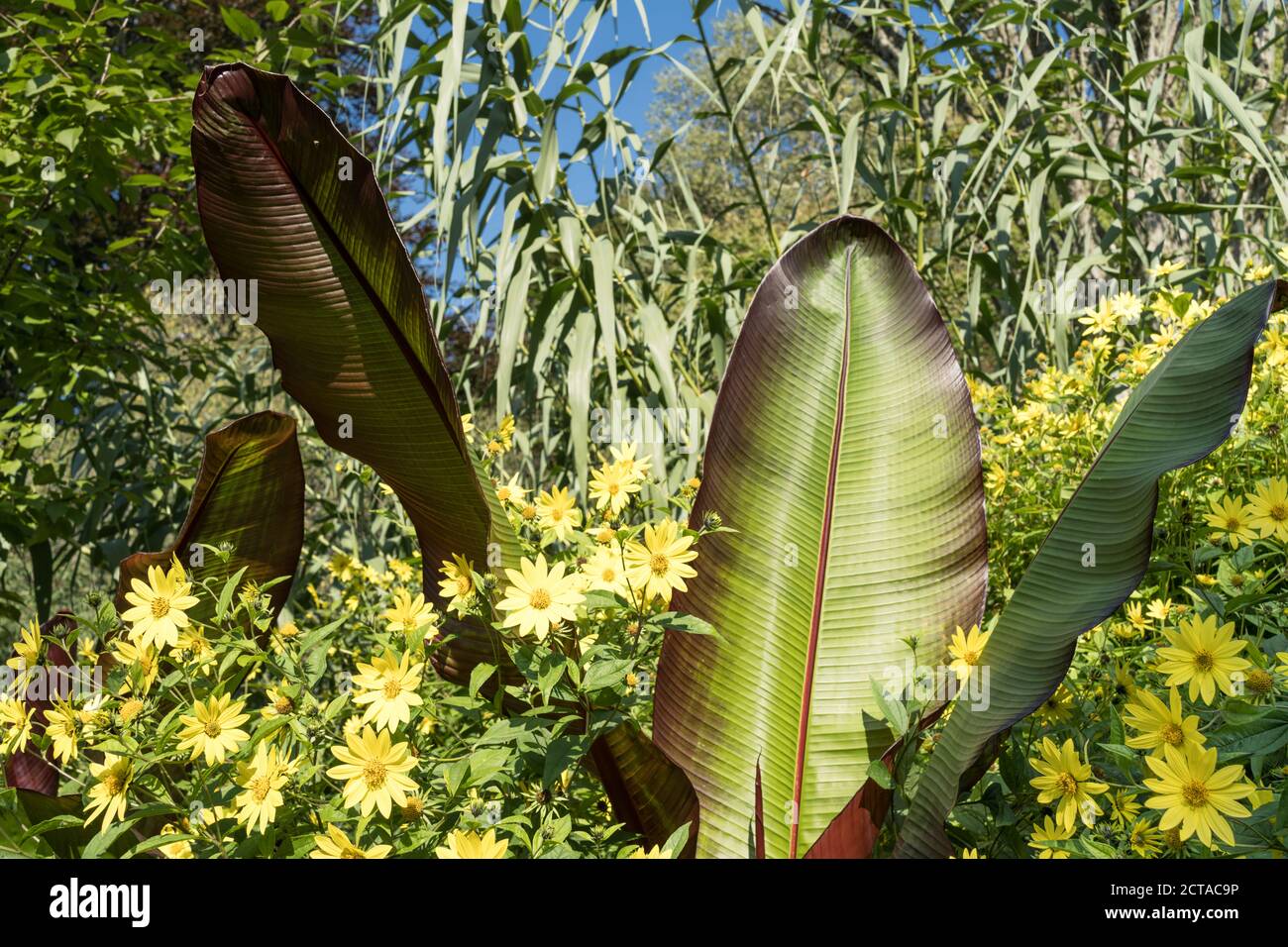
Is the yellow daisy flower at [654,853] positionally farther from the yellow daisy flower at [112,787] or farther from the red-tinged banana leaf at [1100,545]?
the yellow daisy flower at [112,787]

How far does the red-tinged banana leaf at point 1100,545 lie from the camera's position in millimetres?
746

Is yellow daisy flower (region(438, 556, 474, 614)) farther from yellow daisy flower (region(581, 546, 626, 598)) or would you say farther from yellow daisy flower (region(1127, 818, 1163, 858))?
yellow daisy flower (region(1127, 818, 1163, 858))

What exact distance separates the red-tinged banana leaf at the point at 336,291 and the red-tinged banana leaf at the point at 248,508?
0.50 feet

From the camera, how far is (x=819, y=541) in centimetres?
104

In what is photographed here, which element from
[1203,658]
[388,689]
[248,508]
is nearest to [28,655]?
[248,508]

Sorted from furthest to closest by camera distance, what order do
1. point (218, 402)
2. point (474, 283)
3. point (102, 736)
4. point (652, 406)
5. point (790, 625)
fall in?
point (218, 402) → point (474, 283) → point (652, 406) → point (790, 625) → point (102, 736)

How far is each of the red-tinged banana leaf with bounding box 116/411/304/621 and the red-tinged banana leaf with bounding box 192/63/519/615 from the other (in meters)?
0.15

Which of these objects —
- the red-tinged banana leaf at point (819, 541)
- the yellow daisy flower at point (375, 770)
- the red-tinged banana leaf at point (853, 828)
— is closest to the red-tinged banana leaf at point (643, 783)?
the red-tinged banana leaf at point (819, 541)

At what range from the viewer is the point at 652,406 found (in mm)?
1948

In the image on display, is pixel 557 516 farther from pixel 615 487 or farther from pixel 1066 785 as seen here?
pixel 1066 785
